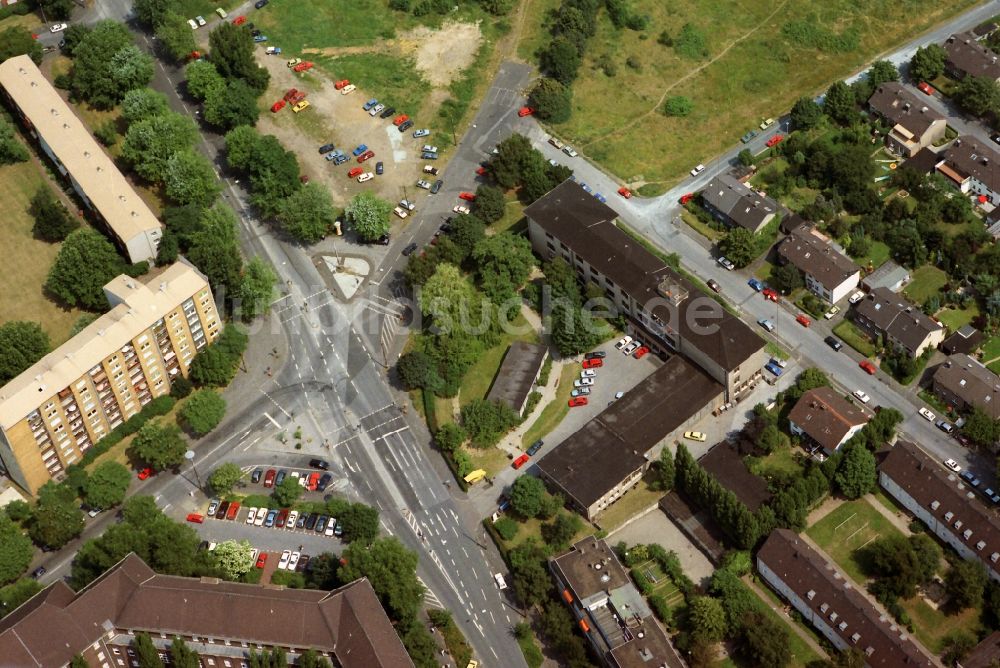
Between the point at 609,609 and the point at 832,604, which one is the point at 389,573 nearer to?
the point at 609,609

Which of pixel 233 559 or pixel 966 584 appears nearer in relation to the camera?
pixel 966 584

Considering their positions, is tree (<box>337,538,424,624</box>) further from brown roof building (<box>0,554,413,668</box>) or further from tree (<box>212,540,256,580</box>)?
tree (<box>212,540,256,580</box>)

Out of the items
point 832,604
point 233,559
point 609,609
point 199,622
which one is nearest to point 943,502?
point 832,604

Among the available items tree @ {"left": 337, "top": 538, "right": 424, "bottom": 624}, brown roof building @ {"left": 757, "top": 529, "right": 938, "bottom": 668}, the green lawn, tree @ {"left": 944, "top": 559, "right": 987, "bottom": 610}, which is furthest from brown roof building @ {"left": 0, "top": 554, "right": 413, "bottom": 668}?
tree @ {"left": 944, "top": 559, "right": 987, "bottom": 610}

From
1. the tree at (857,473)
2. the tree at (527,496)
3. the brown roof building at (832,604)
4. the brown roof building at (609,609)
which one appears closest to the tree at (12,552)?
the tree at (527,496)

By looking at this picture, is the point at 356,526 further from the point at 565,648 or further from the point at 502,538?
the point at 565,648

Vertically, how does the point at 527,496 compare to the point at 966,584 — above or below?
above
